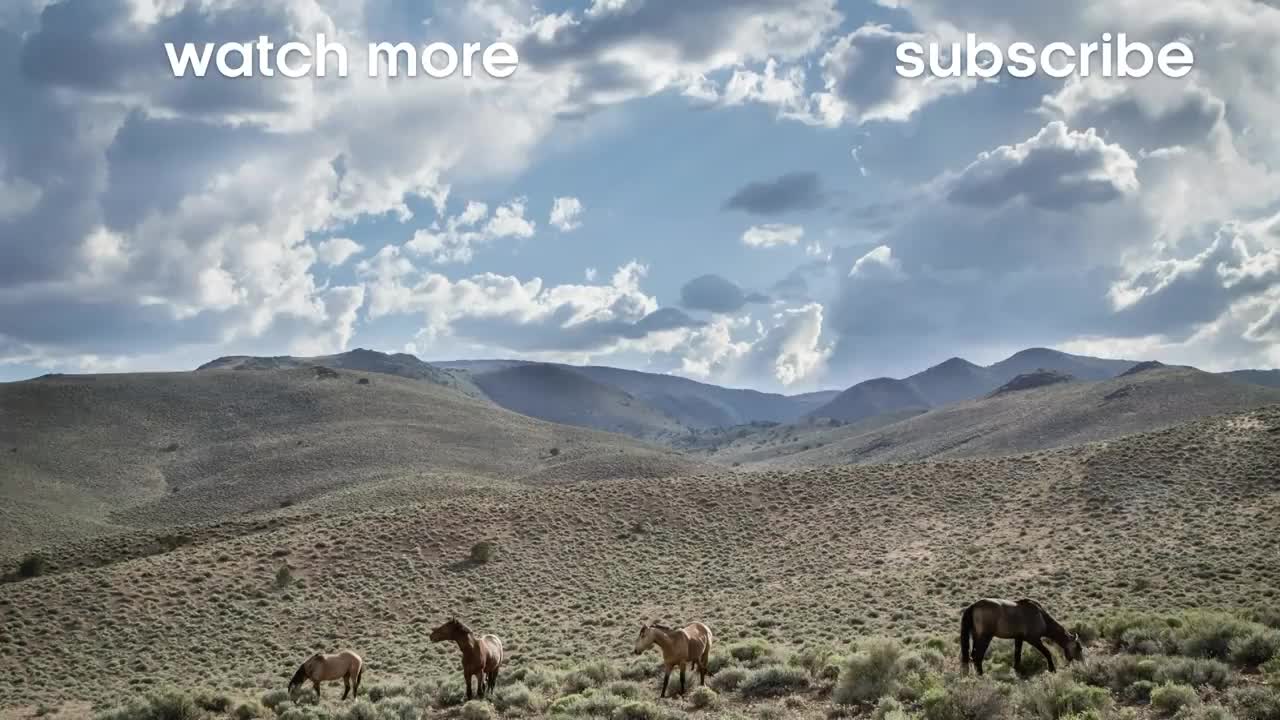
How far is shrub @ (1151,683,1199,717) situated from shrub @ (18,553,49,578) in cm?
5222

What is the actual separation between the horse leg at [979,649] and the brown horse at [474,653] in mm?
8899

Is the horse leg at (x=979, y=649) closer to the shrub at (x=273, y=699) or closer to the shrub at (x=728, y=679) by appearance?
the shrub at (x=728, y=679)

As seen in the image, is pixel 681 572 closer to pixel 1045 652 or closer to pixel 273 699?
pixel 273 699

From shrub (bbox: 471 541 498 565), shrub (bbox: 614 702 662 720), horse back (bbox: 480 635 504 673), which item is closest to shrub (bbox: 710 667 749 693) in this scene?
shrub (bbox: 614 702 662 720)

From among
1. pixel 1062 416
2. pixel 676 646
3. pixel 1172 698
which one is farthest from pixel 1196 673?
pixel 1062 416

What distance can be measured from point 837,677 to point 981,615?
2.86 meters

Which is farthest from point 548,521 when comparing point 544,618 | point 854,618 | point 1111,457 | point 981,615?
point 981,615

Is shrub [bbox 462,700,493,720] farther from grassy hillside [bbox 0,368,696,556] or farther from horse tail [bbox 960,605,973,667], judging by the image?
grassy hillside [bbox 0,368,696,556]

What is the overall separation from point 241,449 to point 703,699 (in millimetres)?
101590

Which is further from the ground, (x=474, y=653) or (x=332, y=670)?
(x=474, y=653)

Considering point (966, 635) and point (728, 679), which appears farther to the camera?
point (728, 679)

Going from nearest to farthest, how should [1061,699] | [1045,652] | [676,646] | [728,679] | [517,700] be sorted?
[1061,699], [1045,652], [676,646], [517,700], [728,679]

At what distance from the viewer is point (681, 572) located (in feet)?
139

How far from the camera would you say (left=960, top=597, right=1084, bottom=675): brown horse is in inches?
612
